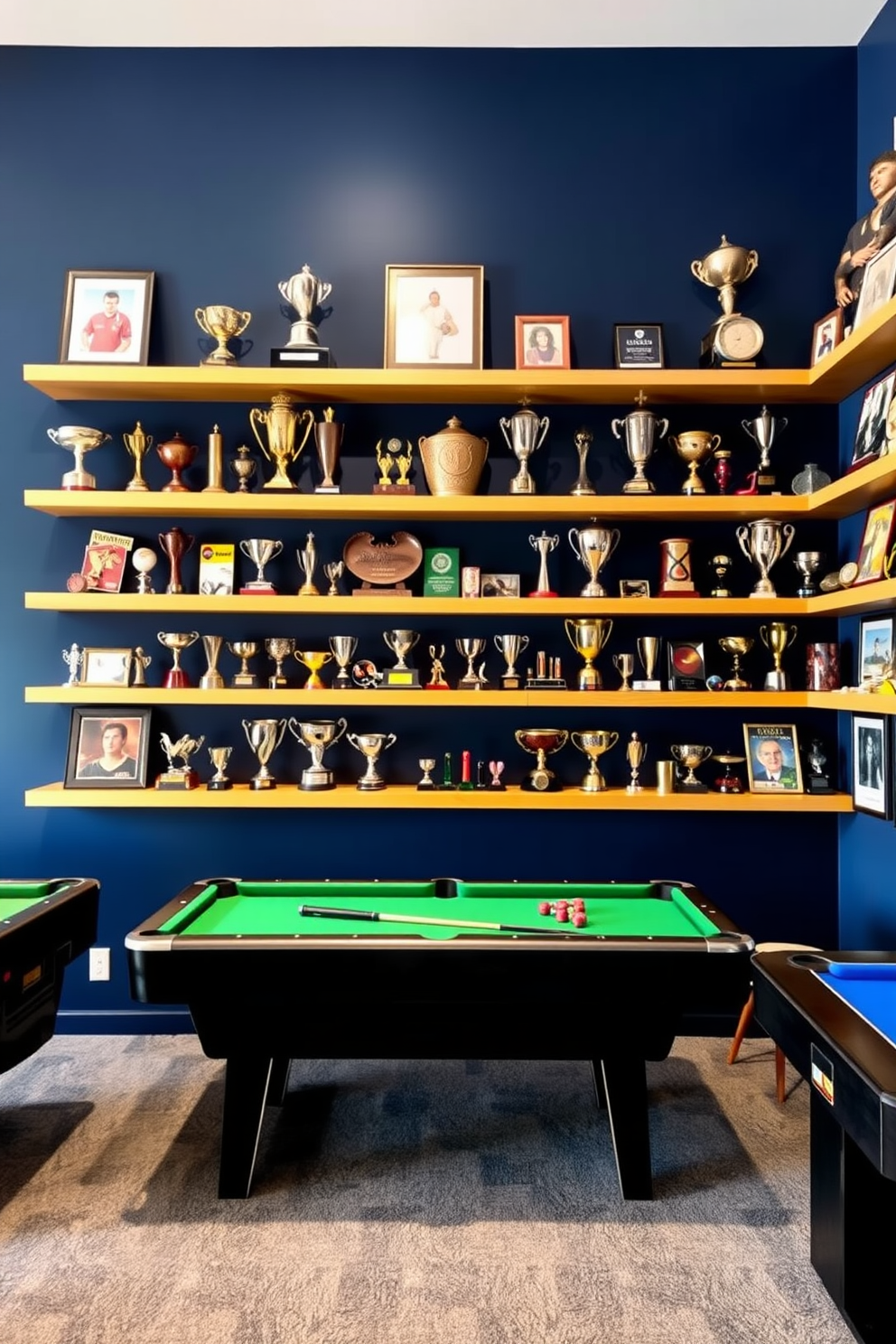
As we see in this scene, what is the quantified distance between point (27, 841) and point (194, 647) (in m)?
1.08

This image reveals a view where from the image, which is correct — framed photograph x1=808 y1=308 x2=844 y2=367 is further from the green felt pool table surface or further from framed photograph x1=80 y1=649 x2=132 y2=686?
framed photograph x1=80 y1=649 x2=132 y2=686

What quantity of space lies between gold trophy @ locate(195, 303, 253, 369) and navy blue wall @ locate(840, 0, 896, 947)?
2.50 metres

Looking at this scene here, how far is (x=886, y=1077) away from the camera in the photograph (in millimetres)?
1517

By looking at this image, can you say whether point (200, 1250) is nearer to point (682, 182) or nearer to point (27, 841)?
point (27, 841)

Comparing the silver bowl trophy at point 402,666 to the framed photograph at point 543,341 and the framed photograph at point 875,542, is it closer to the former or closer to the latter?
the framed photograph at point 543,341

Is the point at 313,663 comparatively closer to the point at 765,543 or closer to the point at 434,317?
the point at 434,317

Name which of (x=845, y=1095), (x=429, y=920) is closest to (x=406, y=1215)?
(x=429, y=920)

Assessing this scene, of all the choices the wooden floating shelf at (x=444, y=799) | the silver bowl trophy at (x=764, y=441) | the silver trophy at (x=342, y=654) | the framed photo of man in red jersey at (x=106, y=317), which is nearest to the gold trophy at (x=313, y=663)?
the silver trophy at (x=342, y=654)

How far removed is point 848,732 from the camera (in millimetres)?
3344

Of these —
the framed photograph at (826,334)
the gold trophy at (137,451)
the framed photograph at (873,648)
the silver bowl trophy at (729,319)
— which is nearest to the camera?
the framed photograph at (873,648)

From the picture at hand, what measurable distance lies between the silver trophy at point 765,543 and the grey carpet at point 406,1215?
1852mm

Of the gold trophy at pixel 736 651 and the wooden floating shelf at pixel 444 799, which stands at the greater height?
the gold trophy at pixel 736 651

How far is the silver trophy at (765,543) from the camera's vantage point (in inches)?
131

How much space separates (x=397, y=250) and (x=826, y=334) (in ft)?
5.86
